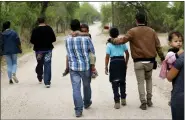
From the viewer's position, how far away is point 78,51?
794 centimetres

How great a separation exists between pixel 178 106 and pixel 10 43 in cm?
783

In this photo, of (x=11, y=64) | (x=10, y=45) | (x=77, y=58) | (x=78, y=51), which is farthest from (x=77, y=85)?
(x=11, y=64)

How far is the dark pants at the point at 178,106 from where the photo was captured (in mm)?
4828

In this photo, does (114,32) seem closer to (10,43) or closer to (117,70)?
(117,70)

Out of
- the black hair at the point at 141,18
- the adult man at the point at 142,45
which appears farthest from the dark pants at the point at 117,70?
the black hair at the point at 141,18

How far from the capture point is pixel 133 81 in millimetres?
12375

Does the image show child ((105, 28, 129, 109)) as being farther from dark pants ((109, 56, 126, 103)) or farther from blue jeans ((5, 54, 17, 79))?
blue jeans ((5, 54, 17, 79))

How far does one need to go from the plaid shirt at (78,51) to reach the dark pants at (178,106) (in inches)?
129

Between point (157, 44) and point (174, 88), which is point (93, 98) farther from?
point (174, 88)

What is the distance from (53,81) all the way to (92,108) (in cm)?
396

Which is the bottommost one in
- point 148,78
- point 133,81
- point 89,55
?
point 133,81

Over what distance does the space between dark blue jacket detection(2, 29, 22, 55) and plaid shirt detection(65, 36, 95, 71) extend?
4262 millimetres

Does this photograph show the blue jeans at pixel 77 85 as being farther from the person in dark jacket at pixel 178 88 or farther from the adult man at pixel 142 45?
the person in dark jacket at pixel 178 88

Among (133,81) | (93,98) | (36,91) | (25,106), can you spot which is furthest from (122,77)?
(133,81)
